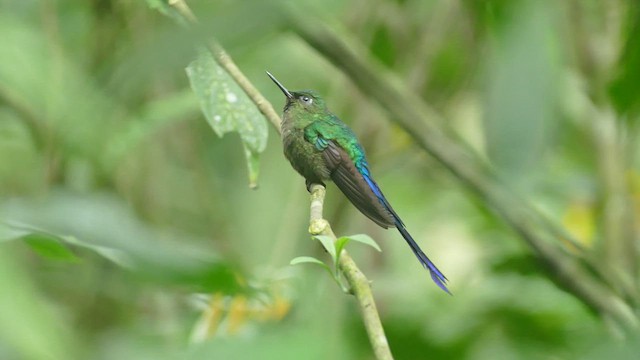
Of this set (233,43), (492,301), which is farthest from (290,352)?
(492,301)

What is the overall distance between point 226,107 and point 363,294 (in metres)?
0.33

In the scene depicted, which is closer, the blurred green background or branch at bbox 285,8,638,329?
the blurred green background

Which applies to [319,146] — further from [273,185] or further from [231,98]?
[273,185]

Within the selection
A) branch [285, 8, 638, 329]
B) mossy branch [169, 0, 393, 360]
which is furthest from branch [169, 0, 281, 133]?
branch [285, 8, 638, 329]

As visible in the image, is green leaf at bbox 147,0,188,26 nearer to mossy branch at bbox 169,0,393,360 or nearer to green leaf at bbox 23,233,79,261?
mossy branch at bbox 169,0,393,360

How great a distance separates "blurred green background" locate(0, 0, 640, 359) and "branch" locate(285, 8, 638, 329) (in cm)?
3

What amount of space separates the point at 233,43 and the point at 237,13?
0.02 meters

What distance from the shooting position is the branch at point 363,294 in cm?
76

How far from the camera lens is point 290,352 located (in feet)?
1.70

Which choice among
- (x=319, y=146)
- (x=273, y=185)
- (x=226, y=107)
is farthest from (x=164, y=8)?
(x=273, y=185)

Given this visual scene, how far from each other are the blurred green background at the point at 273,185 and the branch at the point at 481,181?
3cm

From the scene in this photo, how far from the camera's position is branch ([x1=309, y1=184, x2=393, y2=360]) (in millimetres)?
765

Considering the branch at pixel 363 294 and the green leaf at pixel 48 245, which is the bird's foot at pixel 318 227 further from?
the green leaf at pixel 48 245

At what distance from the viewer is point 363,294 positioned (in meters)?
0.90
